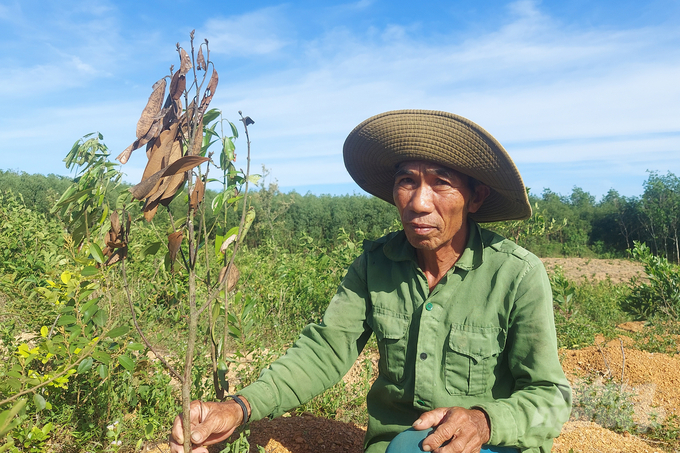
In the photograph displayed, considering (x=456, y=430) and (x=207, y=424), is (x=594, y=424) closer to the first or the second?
(x=456, y=430)

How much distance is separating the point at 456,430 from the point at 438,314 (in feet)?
1.51

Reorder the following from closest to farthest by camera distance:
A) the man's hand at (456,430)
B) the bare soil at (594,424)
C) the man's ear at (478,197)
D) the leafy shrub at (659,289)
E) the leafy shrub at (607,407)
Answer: the man's hand at (456,430)
the man's ear at (478,197)
the bare soil at (594,424)
the leafy shrub at (607,407)
the leafy shrub at (659,289)

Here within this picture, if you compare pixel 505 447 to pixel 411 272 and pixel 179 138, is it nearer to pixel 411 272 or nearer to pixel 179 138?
pixel 411 272

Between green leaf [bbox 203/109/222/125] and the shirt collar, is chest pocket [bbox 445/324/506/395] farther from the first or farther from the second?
green leaf [bbox 203/109/222/125]

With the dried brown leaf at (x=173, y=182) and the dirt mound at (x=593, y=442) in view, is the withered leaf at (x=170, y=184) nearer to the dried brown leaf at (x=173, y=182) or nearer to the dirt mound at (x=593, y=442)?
the dried brown leaf at (x=173, y=182)

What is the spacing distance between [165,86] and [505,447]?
1.46m

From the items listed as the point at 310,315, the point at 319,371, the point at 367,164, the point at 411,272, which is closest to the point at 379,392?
the point at 319,371

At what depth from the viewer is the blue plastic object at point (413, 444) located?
1.47 metres

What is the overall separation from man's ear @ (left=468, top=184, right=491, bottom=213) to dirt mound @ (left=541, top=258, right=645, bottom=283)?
43.5 feet

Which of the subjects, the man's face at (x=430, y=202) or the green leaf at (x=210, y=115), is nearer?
the green leaf at (x=210, y=115)

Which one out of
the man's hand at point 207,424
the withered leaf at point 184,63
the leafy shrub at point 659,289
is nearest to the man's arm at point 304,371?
the man's hand at point 207,424

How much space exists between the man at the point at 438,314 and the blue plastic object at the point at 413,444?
0.30ft

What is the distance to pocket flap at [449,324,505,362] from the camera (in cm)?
169

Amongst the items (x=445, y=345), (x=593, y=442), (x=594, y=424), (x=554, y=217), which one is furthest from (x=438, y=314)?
(x=554, y=217)
